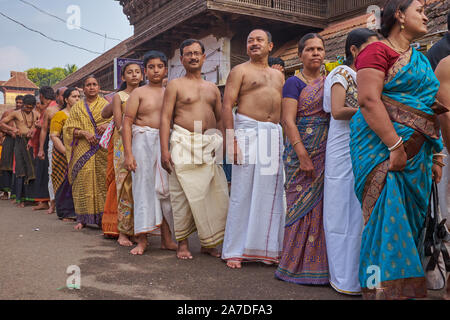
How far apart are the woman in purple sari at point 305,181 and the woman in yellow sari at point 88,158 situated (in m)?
3.19

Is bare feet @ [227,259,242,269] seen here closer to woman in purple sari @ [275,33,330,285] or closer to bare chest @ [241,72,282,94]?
woman in purple sari @ [275,33,330,285]

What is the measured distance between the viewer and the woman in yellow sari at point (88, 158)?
19.6ft

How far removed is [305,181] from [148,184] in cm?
179

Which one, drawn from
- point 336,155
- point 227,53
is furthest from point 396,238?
point 227,53

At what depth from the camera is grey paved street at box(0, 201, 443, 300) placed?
309 cm

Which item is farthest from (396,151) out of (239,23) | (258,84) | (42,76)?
(42,76)

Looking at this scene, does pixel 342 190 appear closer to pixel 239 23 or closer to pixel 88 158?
pixel 88 158

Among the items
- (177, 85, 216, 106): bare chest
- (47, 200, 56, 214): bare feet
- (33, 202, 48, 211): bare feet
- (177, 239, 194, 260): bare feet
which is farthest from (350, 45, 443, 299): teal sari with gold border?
(33, 202, 48, 211): bare feet

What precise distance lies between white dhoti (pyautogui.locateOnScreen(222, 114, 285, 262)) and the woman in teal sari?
1237mm

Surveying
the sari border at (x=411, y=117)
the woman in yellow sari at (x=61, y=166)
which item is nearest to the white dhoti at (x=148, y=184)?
the sari border at (x=411, y=117)

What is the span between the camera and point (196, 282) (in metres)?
3.41
